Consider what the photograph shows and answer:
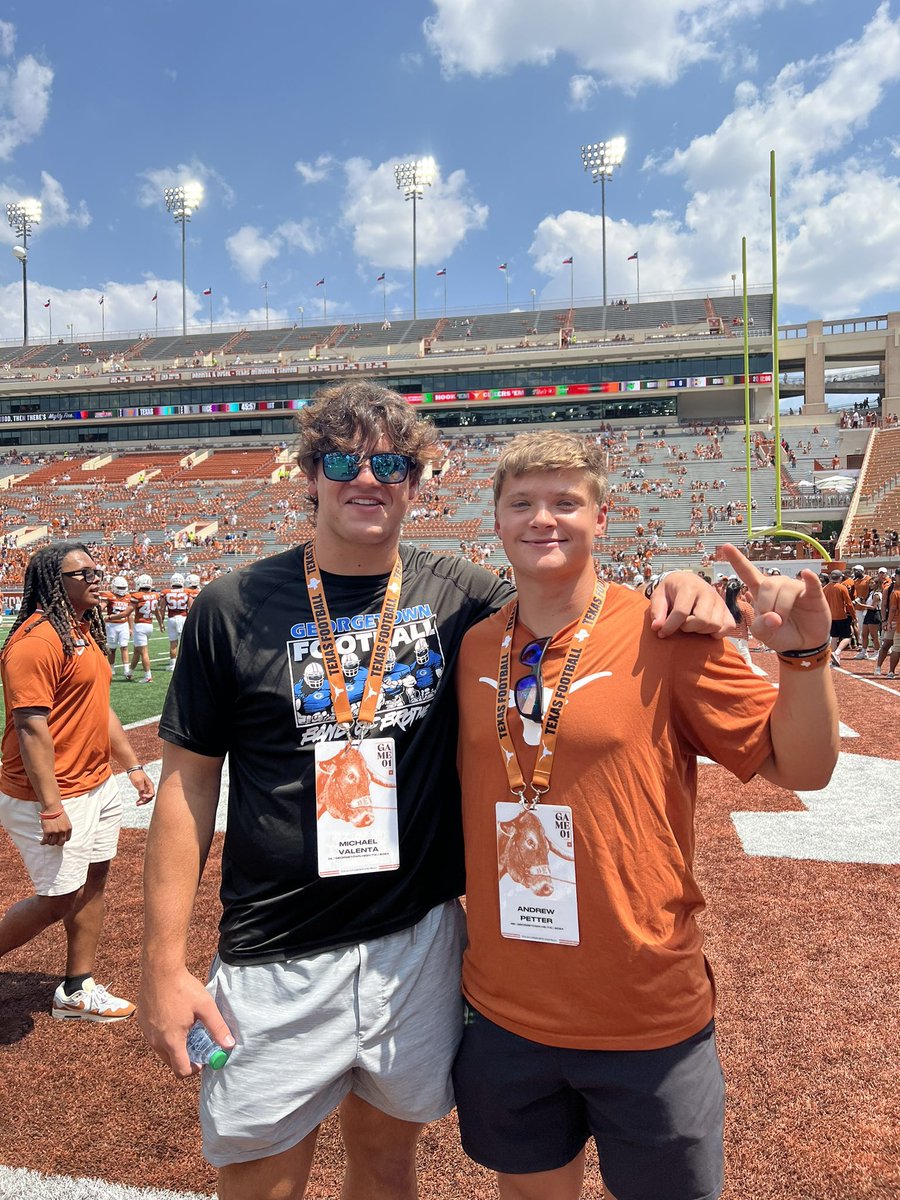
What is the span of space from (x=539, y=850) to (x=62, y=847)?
2484mm

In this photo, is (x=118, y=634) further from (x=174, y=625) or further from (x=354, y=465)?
(x=354, y=465)

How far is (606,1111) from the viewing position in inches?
60.5

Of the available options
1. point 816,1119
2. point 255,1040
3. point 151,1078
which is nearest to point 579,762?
point 255,1040

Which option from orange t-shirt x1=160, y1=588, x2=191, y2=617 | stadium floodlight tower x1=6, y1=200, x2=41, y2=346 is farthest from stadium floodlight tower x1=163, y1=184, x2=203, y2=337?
orange t-shirt x1=160, y1=588, x2=191, y2=617

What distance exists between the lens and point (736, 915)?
13.1 ft

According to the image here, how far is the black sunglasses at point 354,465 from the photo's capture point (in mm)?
1857

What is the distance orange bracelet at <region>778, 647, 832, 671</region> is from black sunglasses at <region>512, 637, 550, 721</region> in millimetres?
512

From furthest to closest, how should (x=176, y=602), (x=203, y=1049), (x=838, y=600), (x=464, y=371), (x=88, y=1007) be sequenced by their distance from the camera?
(x=464, y=371) < (x=176, y=602) < (x=838, y=600) < (x=88, y=1007) < (x=203, y=1049)

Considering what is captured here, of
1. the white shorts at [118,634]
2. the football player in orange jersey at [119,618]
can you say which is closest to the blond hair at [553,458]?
the football player in orange jersey at [119,618]

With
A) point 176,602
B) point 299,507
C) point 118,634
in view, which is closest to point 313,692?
point 118,634

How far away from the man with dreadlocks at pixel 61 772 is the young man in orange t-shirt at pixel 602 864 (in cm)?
214

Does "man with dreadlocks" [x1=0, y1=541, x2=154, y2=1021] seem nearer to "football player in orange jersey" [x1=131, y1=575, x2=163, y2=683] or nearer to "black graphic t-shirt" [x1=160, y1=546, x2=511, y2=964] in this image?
"black graphic t-shirt" [x1=160, y1=546, x2=511, y2=964]

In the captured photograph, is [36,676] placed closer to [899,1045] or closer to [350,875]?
[350,875]

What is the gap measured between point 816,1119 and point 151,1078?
239 cm
